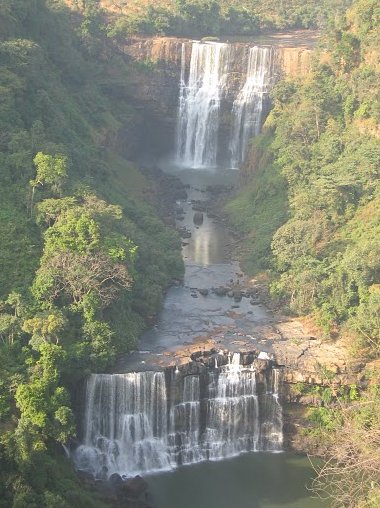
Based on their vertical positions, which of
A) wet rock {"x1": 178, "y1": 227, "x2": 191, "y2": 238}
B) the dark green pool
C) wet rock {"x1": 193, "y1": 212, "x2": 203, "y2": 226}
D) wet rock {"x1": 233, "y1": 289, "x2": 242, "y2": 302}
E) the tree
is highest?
the tree

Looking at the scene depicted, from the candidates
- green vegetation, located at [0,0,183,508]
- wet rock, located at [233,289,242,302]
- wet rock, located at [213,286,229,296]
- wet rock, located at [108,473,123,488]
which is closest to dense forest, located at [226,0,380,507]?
wet rock, located at [233,289,242,302]

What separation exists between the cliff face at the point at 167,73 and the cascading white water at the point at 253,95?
38 cm

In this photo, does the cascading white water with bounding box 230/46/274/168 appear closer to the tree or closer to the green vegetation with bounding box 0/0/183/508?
the green vegetation with bounding box 0/0/183/508

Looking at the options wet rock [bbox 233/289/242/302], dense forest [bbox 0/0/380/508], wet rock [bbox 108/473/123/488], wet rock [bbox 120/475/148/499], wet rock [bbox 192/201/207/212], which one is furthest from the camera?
wet rock [bbox 192/201/207/212]

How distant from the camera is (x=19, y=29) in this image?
138 ft

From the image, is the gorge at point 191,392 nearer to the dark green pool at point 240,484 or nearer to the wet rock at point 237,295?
the wet rock at point 237,295

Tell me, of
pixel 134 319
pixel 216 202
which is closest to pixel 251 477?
pixel 134 319

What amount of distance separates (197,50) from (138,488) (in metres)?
36.8

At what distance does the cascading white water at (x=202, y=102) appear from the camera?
5375 cm

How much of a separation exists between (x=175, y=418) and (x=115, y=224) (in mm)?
10521

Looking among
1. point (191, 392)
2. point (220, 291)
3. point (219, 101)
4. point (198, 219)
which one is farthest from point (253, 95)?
point (191, 392)

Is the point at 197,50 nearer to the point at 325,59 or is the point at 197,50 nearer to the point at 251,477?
the point at 325,59

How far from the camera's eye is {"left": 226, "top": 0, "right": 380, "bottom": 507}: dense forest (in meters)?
28.5

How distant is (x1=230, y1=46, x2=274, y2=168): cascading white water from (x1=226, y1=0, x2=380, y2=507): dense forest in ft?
12.1
